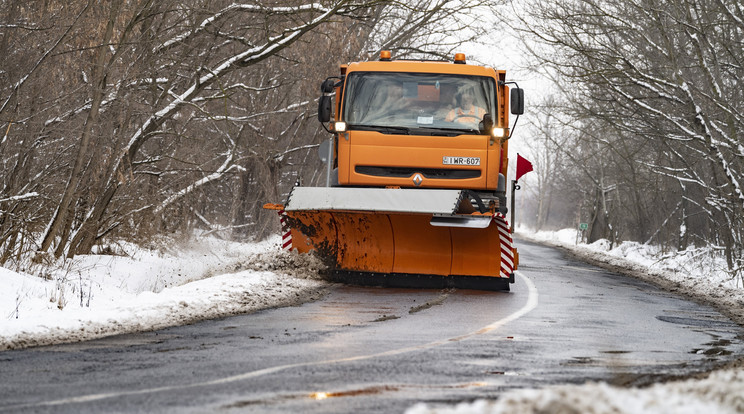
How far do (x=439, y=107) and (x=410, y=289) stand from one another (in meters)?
2.81

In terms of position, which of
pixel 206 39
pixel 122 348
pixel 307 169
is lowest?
pixel 122 348

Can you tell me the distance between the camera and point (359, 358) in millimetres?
6816

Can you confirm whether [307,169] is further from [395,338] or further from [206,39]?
[395,338]

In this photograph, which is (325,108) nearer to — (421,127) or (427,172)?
(421,127)

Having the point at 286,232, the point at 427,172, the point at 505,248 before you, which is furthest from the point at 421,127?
the point at 286,232

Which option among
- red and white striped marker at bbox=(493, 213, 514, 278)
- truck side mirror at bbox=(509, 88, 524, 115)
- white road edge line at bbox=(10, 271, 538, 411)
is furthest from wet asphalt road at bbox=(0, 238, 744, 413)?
truck side mirror at bbox=(509, 88, 524, 115)

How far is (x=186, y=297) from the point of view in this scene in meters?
10.2

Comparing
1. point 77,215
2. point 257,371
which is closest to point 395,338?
point 257,371

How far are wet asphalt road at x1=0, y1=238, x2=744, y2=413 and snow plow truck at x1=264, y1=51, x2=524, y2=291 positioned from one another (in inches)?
76.6

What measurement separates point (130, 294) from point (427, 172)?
4710 mm

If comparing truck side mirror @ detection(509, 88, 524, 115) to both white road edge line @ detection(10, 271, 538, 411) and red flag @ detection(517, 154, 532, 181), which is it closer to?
red flag @ detection(517, 154, 532, 181)

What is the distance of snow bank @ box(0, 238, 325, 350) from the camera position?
8.06 m

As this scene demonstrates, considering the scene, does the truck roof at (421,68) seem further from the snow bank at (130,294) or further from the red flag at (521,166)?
the snow bank at (130,294)

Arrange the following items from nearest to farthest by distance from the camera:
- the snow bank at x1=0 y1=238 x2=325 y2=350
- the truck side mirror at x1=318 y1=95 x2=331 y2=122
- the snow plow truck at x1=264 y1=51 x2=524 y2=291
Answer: the snow bank at x1=0 y1=238 x2=325 y2=350 < the snow plow truck at x1=264 y1=51 x2=524 y2=291 < the truck side mirror at x1=318 y1=95 x2=331 y2=122
